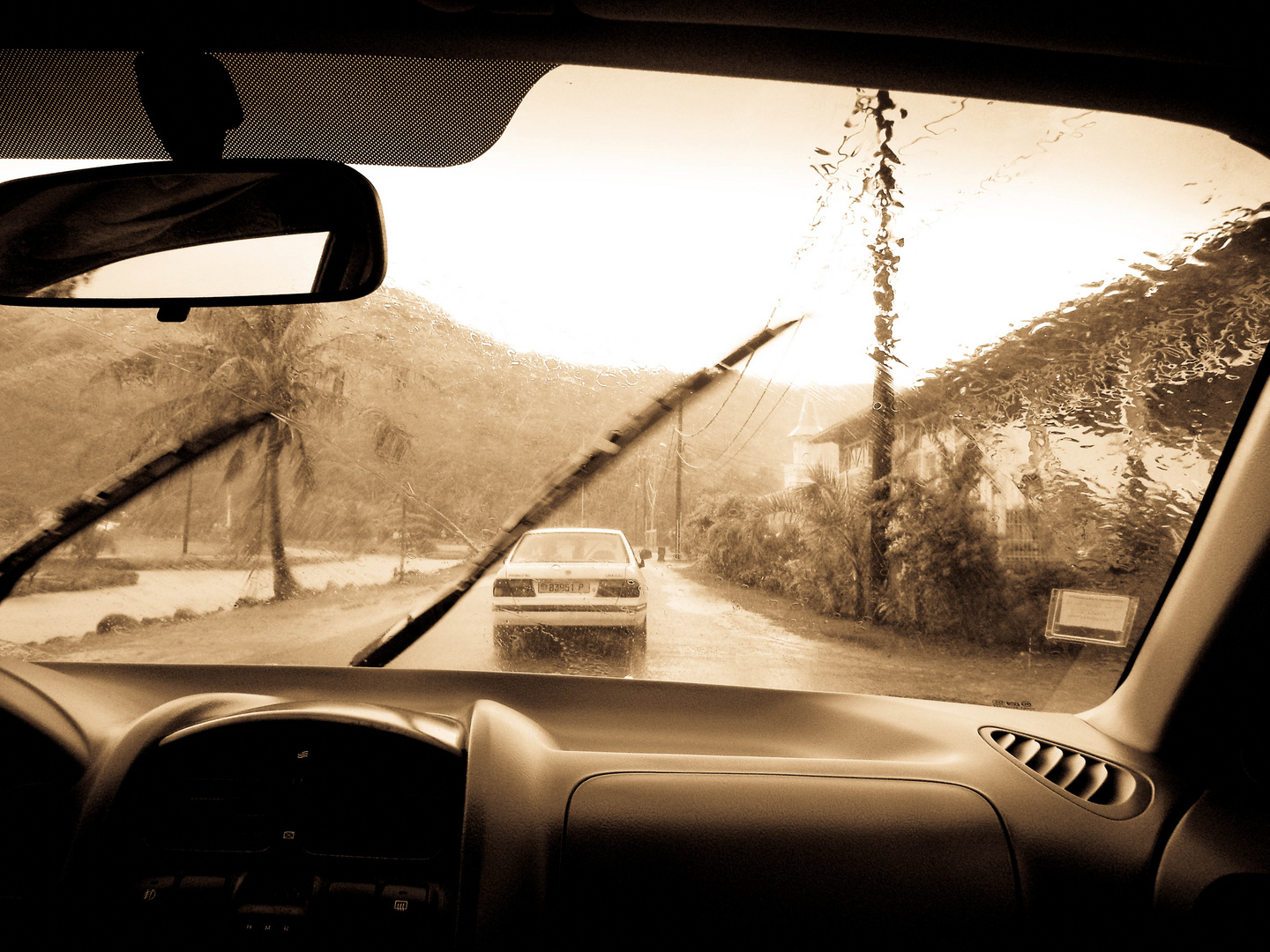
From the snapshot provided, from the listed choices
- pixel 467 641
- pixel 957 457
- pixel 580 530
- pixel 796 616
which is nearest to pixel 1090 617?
pixel 957 457

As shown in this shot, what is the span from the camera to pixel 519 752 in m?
2.50

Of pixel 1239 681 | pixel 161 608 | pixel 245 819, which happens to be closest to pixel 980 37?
pixel 1239 681

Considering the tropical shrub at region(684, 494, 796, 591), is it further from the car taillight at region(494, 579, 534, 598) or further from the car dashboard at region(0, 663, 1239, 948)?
the car dashboard at region(0, 663, 1239, 948)

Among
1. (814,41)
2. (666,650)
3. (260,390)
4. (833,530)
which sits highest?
(814,41)

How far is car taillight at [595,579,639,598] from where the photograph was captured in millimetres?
3533

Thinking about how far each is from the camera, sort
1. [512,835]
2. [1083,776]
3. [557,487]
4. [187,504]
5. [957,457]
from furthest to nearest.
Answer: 1. [187,504]
2. [557,487]
3. [957,457]
4. [1083,776]
5. [512,835]

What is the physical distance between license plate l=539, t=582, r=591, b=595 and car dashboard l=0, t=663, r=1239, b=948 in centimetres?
76

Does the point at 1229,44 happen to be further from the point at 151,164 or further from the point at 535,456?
the point at 151,164

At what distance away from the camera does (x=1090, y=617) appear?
3.12 m

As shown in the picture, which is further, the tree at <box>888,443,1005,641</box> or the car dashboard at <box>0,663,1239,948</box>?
the tree at <box>888,443,1005,641</box>

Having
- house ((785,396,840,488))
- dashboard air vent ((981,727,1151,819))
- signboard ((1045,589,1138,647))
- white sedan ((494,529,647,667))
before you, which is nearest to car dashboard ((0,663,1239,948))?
dashboard air vent ((981,727,1151,819))

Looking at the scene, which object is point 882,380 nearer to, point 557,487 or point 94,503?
point 557,487

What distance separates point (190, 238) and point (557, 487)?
1588 millimetres

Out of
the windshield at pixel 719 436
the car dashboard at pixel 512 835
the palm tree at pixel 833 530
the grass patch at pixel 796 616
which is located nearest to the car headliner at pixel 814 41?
the windshield at pixel 719 436
